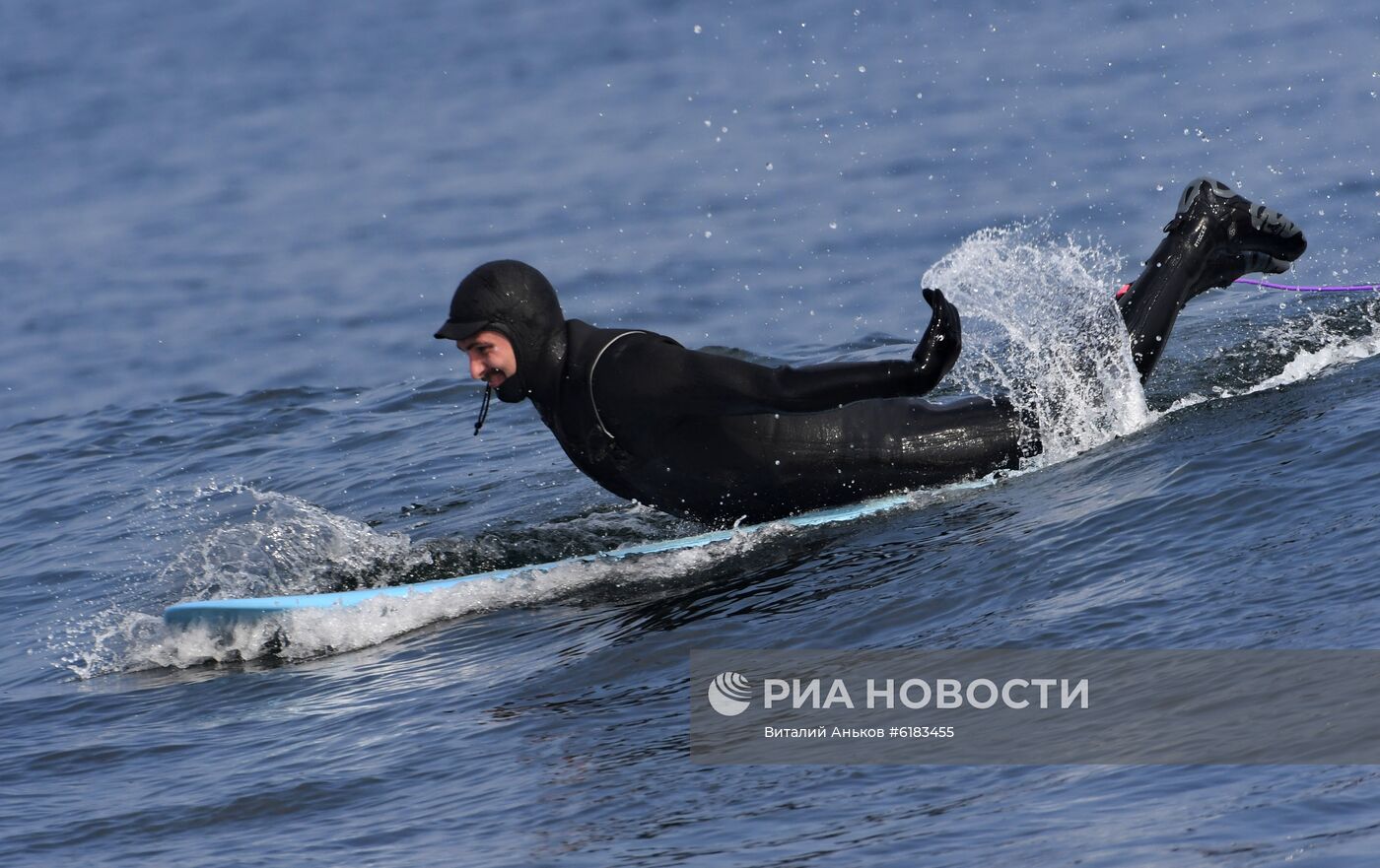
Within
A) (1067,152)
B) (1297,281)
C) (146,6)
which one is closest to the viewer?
(1297,281)

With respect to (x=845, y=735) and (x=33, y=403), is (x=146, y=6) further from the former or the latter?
(x=845, y=735)

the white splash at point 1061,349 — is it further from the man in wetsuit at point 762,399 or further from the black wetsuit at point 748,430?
the black wetsuit at point 748,430

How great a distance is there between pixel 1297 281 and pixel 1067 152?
4.91 meters

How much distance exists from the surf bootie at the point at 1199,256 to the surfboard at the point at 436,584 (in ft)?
4.76

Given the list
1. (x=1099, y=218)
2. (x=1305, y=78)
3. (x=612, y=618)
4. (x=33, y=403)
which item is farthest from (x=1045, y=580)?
(x=1305, y=78)

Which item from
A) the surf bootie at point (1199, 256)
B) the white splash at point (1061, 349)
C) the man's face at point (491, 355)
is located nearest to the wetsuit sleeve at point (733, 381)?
the man's face at point (491, 355)

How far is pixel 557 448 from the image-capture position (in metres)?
10.4

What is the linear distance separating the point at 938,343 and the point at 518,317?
1628 mm

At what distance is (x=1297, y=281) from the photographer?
1208 cm

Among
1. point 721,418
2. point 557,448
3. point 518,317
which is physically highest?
point 518,317

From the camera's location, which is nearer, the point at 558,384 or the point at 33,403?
the point at 558,384

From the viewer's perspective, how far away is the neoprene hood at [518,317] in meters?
6.91

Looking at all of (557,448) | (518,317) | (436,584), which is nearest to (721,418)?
(518,317)

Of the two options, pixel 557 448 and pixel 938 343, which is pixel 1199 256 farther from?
pixel 557 448
